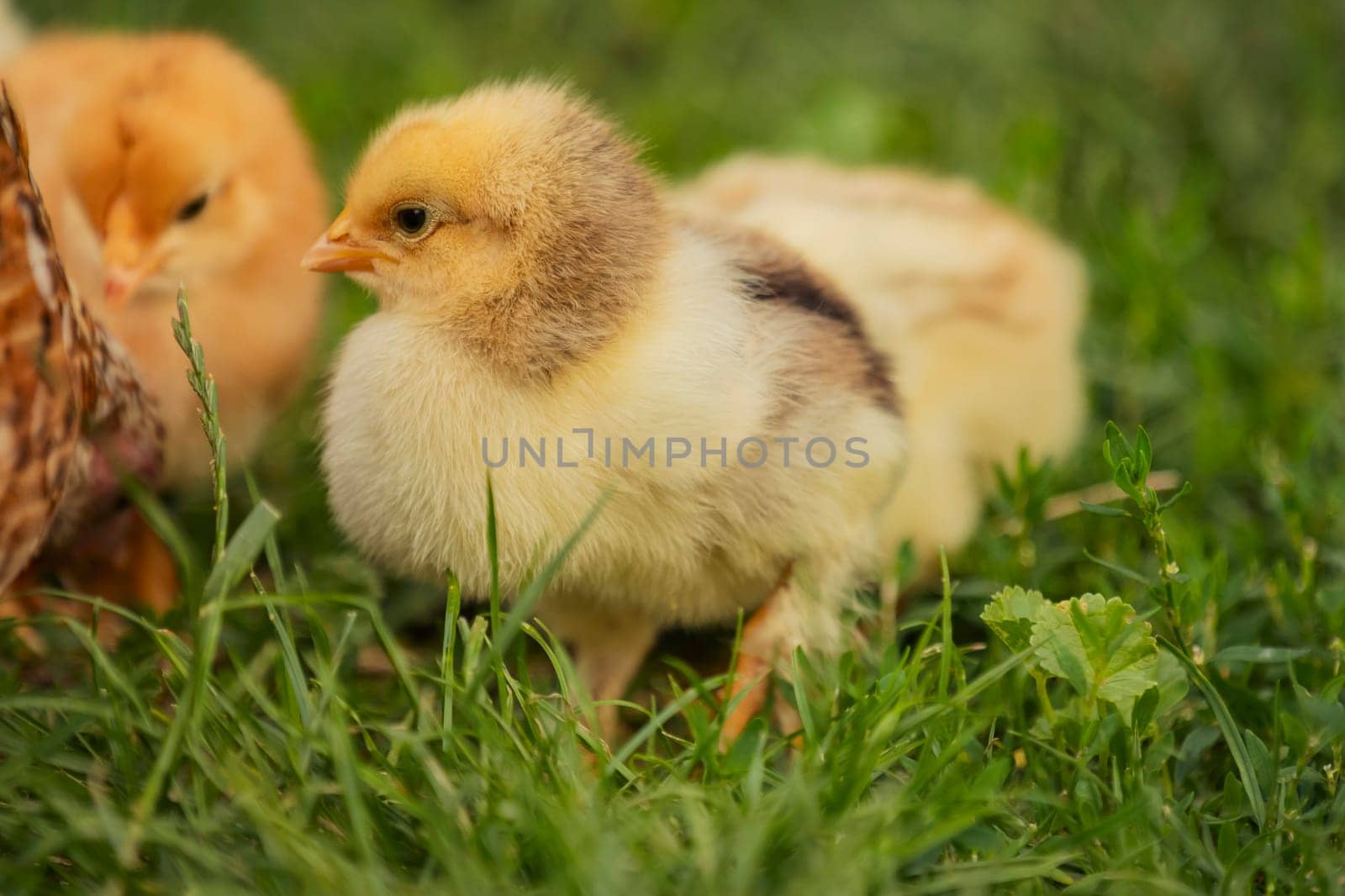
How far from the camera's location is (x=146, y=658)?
5.93ft

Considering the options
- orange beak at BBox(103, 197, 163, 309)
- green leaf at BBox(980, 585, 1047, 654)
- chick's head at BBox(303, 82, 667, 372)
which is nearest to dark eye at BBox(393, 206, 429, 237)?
chick's head at BBox(303, 82, 667, 372)

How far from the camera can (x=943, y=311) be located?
86.9 inches

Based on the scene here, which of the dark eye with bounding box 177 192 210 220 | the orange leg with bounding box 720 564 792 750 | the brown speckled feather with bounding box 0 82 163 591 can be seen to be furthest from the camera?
the dark eye with bounding box 177 192 210 220

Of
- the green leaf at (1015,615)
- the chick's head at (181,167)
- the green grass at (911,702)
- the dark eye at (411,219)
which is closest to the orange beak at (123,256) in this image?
the chick's head at (181,167)

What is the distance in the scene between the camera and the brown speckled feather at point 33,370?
1.51m

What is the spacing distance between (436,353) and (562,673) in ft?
1.30

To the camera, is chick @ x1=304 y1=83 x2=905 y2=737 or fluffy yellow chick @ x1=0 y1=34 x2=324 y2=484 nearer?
chick @ x1=304 y1=83 x2=905 y2=737

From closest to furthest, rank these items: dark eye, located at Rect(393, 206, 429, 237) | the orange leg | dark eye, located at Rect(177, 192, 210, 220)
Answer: dark eye, located at Rect(393, 206, 429, 237) < the orange leg < dark eye, located at Rect(177, 192, 210, 220)

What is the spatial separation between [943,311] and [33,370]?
52.5 inches

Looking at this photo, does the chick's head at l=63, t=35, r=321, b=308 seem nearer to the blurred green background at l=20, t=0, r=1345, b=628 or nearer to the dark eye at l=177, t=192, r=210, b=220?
the dark eye at l=177, t=192, r=210, b=220

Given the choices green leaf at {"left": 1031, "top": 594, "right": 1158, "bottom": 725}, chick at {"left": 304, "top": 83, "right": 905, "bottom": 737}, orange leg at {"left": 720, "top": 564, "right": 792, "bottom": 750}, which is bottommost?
orange leg at {"left": 720, "top": 564, "right": 792, "bottom": 750}

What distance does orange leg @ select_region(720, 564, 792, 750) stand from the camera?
1.77 m

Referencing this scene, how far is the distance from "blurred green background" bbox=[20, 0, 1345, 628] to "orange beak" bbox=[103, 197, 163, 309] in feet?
1.46

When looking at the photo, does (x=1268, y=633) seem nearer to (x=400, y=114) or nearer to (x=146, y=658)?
(x=400, y=114)
